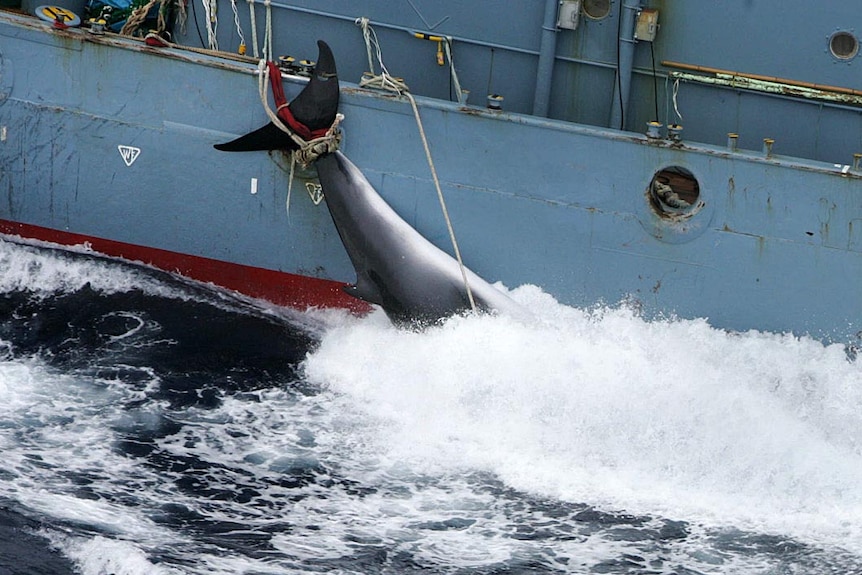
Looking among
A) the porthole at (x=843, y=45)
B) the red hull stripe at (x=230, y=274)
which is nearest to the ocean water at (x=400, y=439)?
the red hull stripe at (x=230, y=274)

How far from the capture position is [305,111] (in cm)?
971

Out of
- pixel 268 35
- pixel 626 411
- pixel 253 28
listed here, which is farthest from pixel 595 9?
pixel 626 411

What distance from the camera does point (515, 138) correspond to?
9.58 metres

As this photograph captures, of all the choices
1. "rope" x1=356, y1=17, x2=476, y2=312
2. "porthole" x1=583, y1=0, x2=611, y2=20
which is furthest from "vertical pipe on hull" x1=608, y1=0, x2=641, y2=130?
"rope" x1=356, y1=17, x2=476, y2=312

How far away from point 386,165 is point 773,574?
13.7ft

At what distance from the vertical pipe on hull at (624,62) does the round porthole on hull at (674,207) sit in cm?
56

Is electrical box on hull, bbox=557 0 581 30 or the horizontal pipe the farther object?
electrical box on hull, bbox=557 0 581 30

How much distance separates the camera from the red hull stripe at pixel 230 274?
10.4m

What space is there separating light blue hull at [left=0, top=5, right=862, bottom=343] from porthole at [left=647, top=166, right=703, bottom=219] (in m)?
0.04

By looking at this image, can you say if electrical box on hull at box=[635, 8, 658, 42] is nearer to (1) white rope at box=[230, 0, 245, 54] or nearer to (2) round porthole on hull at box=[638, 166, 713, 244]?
(2) round porthole on hull at box=[638, 166, 713, 244]

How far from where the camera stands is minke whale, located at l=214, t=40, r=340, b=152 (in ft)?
31.3

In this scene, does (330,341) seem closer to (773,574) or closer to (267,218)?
(267,218)

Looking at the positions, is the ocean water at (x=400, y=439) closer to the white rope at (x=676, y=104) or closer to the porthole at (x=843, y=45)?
the white rope at (x=676, y=104)

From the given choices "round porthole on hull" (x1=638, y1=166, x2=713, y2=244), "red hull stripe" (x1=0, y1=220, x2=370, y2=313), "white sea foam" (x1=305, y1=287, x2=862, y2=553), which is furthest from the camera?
"red hull stripe" (x1=0, y1=220, x2=370, y2=313)
